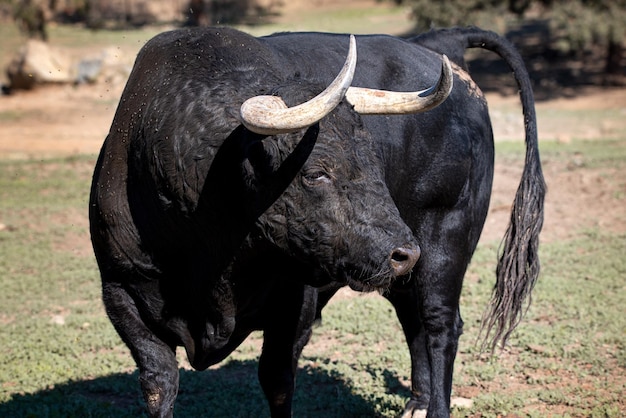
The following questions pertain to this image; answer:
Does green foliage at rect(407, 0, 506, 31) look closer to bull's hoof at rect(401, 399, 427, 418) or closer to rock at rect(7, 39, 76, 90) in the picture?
rock at rect(7, 39, 76, 90)

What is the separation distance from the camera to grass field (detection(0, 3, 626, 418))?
5.34 meters

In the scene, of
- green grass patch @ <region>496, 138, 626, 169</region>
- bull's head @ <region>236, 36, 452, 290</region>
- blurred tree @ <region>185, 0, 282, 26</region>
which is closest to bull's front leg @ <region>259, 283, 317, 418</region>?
bull's head @ <region>236, 36, 452, 290</region>

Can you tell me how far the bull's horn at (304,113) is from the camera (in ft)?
10.2

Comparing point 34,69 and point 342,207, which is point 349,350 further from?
point 34,69

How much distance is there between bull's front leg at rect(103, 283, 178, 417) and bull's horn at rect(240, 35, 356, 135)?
1.28 metres

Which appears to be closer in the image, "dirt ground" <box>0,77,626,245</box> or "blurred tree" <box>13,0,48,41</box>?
"dirt ground" <box>0,77,626,245</box>

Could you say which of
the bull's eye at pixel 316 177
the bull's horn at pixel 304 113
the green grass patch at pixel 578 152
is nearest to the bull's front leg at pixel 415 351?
the bull's eye at pixel 316 177

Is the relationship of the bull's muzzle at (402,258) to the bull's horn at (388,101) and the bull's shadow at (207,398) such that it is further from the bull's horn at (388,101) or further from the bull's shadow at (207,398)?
the bull's shadow at (207,398)

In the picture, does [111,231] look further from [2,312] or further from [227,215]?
[2,312]

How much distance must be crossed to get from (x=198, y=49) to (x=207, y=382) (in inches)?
105

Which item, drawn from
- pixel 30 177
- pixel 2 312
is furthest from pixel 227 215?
pixel 30 177

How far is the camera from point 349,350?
642cm

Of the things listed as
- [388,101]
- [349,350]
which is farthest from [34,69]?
[388,101]

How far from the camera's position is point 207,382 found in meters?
5.83
